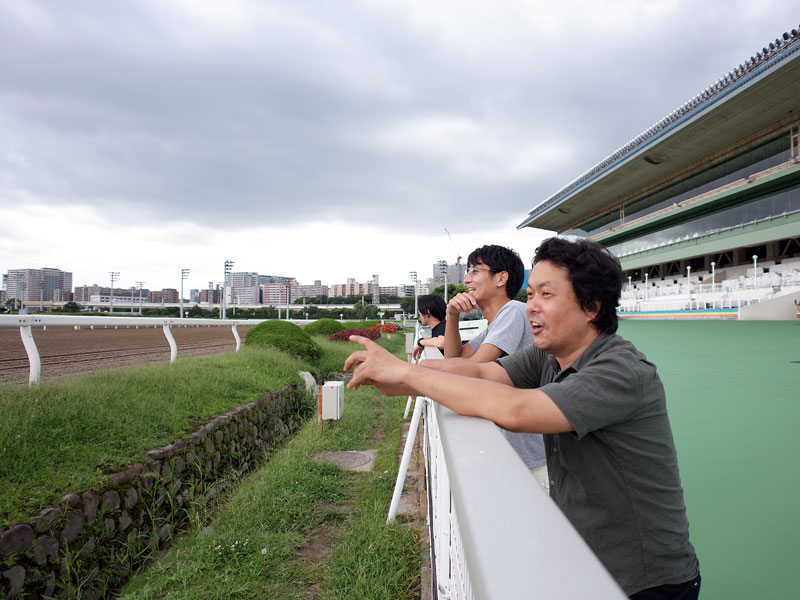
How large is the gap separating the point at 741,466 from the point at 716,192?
31.7 meters

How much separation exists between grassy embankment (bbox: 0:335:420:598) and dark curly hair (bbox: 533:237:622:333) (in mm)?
2113

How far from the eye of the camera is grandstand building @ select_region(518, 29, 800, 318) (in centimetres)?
2225

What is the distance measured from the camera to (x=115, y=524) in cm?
324

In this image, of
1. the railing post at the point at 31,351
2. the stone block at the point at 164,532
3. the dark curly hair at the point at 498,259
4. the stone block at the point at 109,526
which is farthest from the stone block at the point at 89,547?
the dark curly hair at the point at 498,259

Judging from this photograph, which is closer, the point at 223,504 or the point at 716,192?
the point at 223,504

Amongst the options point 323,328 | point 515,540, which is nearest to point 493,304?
point 515,540

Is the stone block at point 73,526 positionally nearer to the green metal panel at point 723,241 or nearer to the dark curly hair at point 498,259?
the dark curly hair at point 498,259

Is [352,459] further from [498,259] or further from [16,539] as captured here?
[498,259]

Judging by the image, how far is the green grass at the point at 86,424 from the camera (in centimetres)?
291

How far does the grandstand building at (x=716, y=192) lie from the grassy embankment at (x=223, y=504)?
16.3 metres

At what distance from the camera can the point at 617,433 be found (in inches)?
43.7

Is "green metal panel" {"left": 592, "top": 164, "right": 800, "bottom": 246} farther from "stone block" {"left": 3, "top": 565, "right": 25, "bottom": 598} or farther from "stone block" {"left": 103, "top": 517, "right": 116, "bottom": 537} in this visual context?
"stone block" {"left": 3, "top": 565, "right": 25, "bottom": 598}

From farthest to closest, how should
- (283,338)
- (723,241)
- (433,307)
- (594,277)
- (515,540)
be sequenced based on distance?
(723,241)
(283,338)
(433,307)
(594,277)
(515,540)

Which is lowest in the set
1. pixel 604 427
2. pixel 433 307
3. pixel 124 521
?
pixel 124 521
